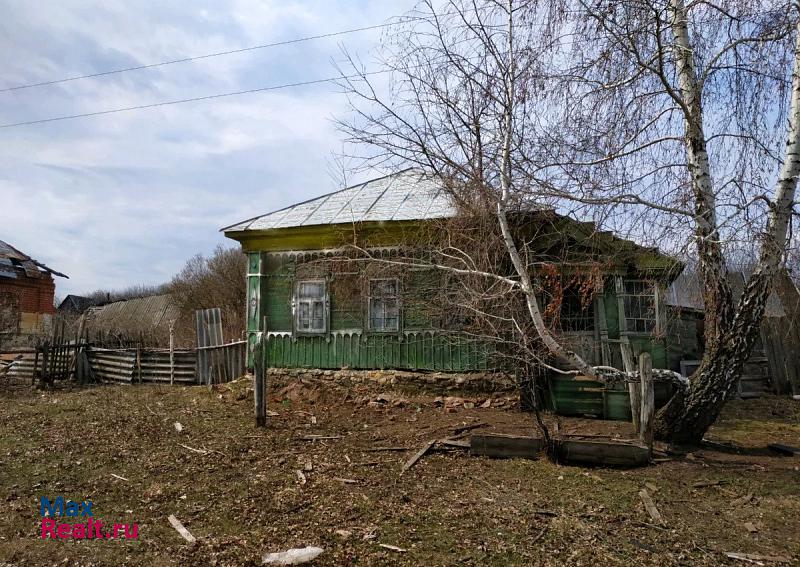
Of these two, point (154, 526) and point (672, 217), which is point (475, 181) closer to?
point (672, 217)

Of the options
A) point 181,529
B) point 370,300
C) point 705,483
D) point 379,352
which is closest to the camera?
point 181,529

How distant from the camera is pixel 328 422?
8828mm

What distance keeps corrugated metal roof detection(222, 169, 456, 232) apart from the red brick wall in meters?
21.8

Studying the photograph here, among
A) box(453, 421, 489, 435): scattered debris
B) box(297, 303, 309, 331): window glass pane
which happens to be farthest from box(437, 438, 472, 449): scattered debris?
box(297, 303, 309, 331): window glass pane

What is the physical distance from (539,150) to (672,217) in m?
1.69

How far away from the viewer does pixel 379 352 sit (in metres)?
10.7

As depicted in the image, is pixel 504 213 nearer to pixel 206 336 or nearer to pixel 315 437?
pixel 315 437

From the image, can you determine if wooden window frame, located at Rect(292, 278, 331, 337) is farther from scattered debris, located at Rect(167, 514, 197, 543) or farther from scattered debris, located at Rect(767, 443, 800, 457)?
scattered debris, located at Rect(767, 443, 800, 457)

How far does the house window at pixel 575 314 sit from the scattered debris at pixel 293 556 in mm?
7375

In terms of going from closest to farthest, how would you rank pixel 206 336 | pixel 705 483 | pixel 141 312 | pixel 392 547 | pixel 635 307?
1. pixel 392 547
2. pixel 705 483
3. pixel 635 307
4. pixel 206 336
5. pixel 141 312

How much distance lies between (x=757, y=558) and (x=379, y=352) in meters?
7.46

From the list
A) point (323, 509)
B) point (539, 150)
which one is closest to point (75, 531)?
point (323, 509)

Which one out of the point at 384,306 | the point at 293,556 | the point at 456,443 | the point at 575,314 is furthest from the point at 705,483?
the point at 384,306

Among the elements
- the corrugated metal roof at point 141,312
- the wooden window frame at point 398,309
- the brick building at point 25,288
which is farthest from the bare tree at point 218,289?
the wooden window frame at point 398,309
